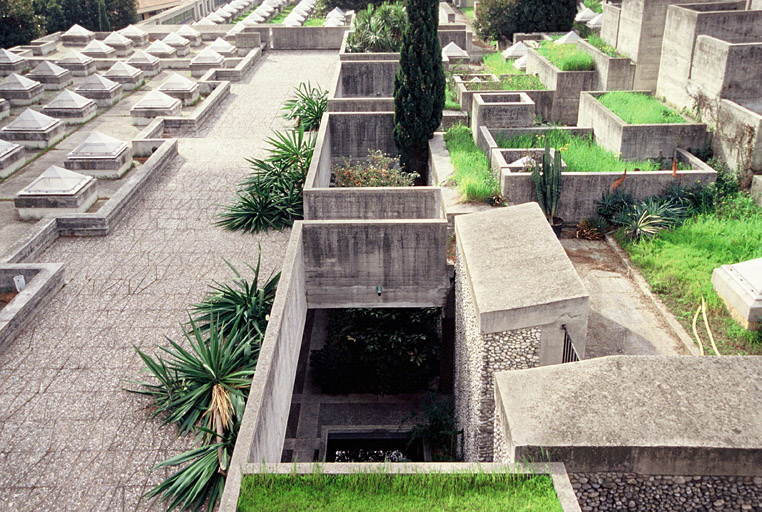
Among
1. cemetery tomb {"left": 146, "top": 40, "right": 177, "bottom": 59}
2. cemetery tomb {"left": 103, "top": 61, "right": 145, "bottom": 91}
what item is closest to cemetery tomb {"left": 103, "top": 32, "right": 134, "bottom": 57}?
cemetery tomb {"left": 146, "top": 40, "right": 177, "bottom": 59}

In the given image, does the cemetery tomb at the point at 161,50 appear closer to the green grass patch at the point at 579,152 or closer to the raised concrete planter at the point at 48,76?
the raised concrete planter at the point at 48,76

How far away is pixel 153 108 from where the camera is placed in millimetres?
19281

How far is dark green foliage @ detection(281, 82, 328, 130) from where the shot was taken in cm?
1742

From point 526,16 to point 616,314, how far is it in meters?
22.5

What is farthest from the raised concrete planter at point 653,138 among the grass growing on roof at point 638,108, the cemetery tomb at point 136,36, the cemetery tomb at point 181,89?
the cemetery tomb at point 136,36

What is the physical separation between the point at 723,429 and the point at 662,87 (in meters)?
12.4

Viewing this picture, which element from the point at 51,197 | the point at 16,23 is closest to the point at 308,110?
the point at 51,197

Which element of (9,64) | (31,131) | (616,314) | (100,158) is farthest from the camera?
(9,64)

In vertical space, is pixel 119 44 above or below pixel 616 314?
above

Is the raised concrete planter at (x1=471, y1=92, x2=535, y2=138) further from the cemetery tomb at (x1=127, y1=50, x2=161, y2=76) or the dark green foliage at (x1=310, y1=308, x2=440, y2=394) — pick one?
the cemetery tomb at (x1=127, y1=50, x2=161, y2=76)

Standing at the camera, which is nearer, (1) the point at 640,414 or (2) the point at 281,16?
(1) the point at 640,414

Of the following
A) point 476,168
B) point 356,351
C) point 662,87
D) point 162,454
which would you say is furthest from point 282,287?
point 662,87

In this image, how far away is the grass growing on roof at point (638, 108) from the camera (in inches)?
590

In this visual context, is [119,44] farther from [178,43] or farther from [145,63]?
[145,63]
